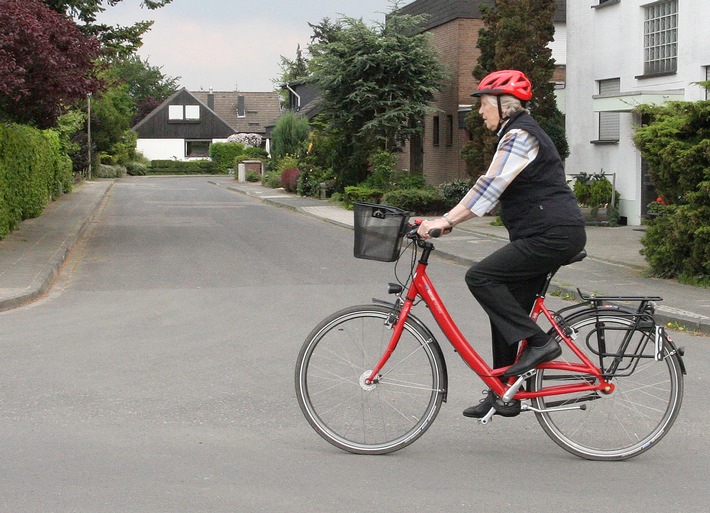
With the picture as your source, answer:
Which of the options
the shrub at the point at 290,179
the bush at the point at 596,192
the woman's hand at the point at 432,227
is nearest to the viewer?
the woman's hand at the point at 432,227

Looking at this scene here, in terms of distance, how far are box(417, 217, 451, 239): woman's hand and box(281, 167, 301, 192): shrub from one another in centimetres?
3873

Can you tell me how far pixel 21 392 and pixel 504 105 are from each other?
13.0 ft

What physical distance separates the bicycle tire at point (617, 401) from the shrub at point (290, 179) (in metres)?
38.6

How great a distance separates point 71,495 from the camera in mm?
4777

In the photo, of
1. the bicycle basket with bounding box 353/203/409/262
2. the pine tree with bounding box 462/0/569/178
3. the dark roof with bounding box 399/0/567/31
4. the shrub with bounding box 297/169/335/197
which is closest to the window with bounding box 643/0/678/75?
the pine tree with bounding box 462/0/569/178

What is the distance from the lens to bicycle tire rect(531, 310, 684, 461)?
540 centimetres

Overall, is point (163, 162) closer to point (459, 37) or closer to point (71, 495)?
point (459, 37)

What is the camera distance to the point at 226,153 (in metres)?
87.6

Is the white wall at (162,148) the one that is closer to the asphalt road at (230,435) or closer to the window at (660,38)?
the window at (660,38)

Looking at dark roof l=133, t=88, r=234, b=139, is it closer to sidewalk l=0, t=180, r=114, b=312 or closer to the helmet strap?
sidewalk l=0, t=180, r=114, b=312

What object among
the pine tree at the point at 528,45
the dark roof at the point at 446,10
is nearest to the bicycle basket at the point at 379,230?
the pine tree at the point at 528,45

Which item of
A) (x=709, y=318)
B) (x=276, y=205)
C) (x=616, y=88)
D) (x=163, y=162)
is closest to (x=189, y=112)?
(x=163, y=162)

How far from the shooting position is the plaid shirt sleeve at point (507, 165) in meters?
5.13

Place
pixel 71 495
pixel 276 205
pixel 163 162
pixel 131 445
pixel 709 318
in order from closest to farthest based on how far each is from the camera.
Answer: pixel 71 495, pixel 131 445, pixel 709 318, pixel 276 205, pixel 163 162
